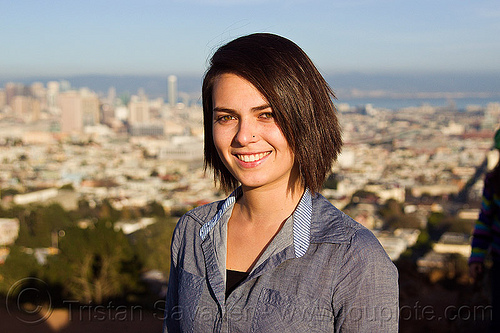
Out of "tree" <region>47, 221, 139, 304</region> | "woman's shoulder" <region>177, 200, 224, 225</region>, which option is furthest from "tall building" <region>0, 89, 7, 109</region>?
"woman's shoulder" <region>177, 200, 224, 225</region>

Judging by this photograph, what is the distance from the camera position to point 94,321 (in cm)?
284

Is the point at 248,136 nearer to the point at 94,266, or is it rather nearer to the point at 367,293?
the point at 367,293

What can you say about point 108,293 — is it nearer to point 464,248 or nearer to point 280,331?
point 280,331

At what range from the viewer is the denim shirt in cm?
74

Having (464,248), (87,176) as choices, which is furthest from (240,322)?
(87,176)

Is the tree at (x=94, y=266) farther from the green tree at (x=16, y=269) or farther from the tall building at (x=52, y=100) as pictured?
the tall building at (x=52, y=100)

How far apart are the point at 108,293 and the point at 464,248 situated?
7.27m

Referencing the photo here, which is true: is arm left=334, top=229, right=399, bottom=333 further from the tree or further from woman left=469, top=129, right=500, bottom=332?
the tree

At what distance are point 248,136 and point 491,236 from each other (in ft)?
3.56

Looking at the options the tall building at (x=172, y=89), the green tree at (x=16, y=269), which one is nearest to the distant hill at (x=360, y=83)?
the tall building at (x=172, y=89)

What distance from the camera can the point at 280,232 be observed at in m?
0.85

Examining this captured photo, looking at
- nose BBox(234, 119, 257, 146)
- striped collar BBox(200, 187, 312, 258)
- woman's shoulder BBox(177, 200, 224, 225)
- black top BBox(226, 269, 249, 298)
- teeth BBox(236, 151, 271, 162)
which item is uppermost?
nose BBox(234, 119, 257, 146)

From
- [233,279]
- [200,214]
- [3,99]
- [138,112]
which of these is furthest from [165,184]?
[3,99]

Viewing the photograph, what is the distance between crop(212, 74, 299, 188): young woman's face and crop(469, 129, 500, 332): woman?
929 mm
